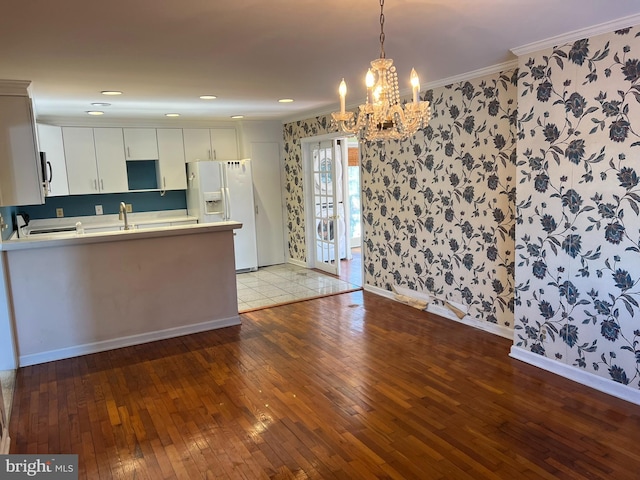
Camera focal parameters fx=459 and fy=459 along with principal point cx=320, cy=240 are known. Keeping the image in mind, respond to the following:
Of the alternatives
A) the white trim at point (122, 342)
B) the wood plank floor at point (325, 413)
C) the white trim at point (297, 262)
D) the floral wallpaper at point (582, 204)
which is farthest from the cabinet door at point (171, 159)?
the floral wallpaper at point (582, 204)

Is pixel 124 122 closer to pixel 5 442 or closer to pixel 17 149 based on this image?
pixel 17 149

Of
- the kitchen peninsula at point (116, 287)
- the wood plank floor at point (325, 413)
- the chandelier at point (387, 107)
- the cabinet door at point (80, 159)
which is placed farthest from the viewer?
the cabinet door at point (80, 159)

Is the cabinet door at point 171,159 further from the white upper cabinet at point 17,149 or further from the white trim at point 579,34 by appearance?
the white trim at point 579,34

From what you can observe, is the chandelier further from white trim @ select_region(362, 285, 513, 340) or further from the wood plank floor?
white trim @ select_region(362, 285, 513, 340)

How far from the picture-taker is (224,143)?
22.9 feet

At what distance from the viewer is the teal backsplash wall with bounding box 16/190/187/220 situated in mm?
6141

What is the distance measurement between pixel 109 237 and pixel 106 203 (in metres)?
2.92

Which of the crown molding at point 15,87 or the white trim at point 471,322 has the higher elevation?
the crown molding at point 15,87

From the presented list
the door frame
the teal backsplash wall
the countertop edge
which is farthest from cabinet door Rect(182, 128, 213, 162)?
the countertop edge

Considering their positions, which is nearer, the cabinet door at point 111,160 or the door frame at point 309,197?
the cabinet door at point 111,160

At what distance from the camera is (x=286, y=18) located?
239 cm

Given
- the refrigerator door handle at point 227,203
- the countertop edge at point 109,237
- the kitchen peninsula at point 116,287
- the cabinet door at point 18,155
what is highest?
the cabinet door at point 18,155

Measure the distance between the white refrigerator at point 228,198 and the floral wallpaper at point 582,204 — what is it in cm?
422

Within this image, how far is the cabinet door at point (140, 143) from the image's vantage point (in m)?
6.29
